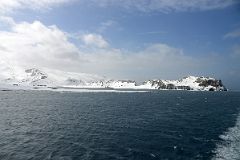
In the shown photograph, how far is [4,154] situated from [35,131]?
18513 mm

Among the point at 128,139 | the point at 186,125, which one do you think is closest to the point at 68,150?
the point at 128,139

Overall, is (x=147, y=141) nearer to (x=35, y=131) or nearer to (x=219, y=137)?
(x=219, y=137)

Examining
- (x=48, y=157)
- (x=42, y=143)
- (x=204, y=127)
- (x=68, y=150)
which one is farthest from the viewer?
(x=204, y=127)

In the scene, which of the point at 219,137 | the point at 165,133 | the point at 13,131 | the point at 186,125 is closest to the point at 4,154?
the point at 13,131

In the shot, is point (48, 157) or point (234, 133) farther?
point (234, 133)

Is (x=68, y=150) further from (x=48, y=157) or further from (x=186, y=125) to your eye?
(x=186, y=125)

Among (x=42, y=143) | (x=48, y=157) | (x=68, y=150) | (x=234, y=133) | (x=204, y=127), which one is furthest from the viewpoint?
(x=204, y=127)

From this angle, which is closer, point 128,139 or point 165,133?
point 128,139

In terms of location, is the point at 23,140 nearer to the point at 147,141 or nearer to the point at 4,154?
the point at 4,154

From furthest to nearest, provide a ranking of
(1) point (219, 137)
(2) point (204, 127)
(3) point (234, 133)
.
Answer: (2) point (204, 127), (3) point (234, 133), (1) point (219, 137)

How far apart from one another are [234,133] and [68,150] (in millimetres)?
37625

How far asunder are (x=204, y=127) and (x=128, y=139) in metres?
25.0

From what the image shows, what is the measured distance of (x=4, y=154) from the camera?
44.1 m

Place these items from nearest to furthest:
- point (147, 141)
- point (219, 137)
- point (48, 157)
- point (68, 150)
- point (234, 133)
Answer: point (48, 157)
point (68, 150)
point (147, 141)
point (219, 137)
point (234, 133)
